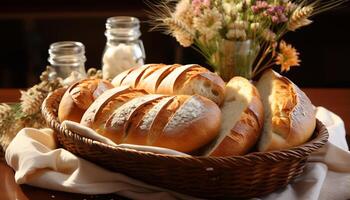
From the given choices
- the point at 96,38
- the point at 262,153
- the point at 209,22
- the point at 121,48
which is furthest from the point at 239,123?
the point at 96,38

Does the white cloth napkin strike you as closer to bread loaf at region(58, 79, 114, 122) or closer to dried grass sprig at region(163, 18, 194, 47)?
bread loaf at region(58, 79, 114, 122)

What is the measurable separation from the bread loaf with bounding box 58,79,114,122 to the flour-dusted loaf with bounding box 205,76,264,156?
27cm

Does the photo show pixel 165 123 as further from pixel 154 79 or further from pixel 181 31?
pixel 181 31

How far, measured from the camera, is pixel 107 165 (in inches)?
44.4

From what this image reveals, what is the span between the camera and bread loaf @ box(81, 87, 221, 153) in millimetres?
1086

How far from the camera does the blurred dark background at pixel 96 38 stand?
3031 millimetres

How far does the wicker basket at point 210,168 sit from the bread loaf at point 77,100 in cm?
11

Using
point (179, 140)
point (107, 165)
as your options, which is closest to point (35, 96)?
point (107, 165)

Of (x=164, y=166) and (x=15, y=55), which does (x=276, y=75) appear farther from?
(x=15, y=55)

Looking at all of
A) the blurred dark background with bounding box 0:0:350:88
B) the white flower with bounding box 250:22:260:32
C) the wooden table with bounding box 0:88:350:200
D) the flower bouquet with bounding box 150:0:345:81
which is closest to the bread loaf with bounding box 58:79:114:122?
the wooden table with bounding box 0:88:350:200

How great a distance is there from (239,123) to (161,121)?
0.46 ft

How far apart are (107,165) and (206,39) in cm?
44

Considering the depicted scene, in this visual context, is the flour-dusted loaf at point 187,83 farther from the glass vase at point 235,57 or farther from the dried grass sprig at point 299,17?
the dried grass sprig at point 299,17

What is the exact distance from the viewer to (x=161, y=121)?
1.10m
